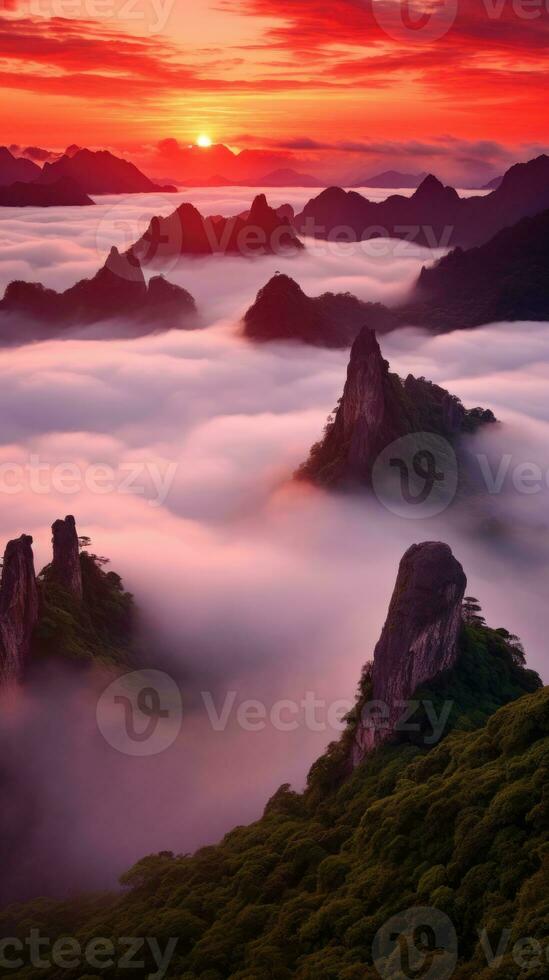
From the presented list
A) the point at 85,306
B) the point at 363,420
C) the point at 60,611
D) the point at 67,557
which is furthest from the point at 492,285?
the point at 60,611

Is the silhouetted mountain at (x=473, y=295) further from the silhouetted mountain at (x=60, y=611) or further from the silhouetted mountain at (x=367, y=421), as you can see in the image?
the silhouetted mountain at (x=60, y=611)

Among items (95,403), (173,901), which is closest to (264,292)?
(95,403)

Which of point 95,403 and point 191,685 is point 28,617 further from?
point 95,403

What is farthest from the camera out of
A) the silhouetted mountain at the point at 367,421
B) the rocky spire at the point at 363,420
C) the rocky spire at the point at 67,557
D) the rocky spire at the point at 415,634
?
the silhouetted mountain at the point at 367,421

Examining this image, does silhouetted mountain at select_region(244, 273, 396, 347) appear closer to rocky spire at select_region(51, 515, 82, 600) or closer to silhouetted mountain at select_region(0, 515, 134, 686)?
silhouetted mountain at select_region(0, 515, 134, 686)

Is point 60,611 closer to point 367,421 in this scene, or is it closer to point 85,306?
point 367,421

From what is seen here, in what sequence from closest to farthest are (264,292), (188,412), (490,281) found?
(264,292)
(188,412)
(490,281)

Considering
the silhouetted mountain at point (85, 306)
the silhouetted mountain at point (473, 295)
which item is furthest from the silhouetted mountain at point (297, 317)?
the silhouetted mountain at point (85, 306)
